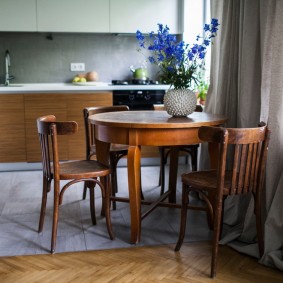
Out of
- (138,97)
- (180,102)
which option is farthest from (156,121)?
(138,97)

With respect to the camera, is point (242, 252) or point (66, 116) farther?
point (66, 116)

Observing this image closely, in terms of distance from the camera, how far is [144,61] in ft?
17.2

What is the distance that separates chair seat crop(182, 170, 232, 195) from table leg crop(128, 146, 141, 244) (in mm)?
299

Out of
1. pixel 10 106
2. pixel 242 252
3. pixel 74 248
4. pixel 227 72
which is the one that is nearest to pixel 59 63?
pixel 10 106

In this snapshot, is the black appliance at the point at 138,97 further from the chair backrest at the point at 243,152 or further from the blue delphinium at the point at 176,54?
the chair backrest at the point at 243,152

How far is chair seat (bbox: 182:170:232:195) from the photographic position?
88.3 inches

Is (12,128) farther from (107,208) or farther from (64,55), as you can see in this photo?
(107,208)

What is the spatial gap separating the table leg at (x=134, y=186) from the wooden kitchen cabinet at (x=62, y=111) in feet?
7.26

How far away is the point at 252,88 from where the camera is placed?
2.72 meters

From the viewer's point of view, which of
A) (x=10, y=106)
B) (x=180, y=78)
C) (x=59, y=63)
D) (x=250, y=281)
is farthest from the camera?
(x=59, y=63)

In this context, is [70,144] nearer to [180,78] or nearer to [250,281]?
[180,78]

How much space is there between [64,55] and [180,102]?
283 cm

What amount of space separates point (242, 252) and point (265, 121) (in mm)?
809

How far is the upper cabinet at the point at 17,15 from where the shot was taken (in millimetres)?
4594
